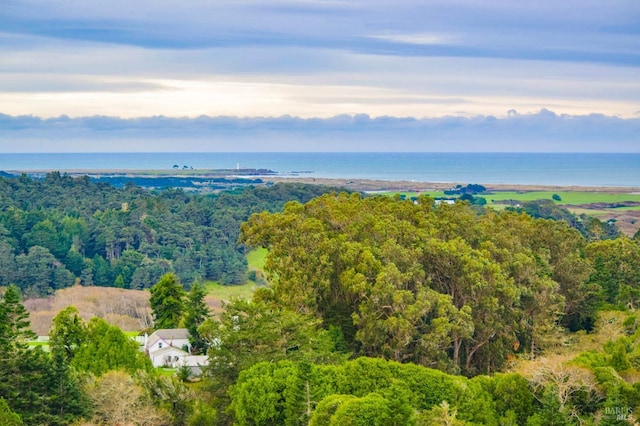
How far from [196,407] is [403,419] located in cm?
720

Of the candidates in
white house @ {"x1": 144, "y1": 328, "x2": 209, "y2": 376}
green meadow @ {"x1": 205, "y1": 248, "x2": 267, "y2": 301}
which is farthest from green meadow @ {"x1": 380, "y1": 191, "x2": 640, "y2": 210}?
white house @ {"x1": 144, "y1": 328, "x2": 209, "y2": 376}

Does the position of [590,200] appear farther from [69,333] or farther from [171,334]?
[69,333]

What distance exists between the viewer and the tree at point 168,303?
1752 inches

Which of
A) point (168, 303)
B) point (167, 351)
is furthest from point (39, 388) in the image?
point (168, 303)

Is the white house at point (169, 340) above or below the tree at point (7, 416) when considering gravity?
below

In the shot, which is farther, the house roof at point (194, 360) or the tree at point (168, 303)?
the tree at point (168, 303)

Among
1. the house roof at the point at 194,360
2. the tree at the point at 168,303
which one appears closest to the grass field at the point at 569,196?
the tree at the point at 168,303

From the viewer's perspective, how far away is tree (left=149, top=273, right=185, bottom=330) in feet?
146

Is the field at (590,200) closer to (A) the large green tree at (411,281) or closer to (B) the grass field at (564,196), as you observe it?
(B) the grass field at (564,196)

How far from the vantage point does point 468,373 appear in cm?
3284

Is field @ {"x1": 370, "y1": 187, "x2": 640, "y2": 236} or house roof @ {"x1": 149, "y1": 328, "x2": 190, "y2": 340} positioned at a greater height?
field @ {"x1": 370, "y1": 187, "x2": 640, "y2": 236}

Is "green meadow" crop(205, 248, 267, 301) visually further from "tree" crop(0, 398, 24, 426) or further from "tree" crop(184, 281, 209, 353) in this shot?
"tree" crop(0, 398, 24, 426)

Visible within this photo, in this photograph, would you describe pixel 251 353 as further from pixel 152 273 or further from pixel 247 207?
pixel 247 207

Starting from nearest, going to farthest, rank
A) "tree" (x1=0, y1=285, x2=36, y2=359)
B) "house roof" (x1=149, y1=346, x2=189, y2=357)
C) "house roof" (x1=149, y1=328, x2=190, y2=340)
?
"tree" (x1=0, y1=285, x2=36, y2=359), "house roof" (x1=149, y1=346, x2=189, y2=357), "house roof" (x1=149, y1=328, x2=190, y2=340)
